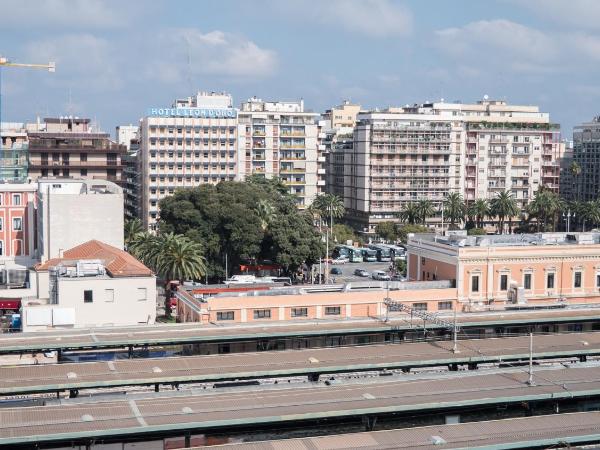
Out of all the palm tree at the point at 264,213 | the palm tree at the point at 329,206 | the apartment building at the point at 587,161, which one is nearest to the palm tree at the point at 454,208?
the palm tree at the point at 329,206

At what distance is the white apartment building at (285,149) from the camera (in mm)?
138125

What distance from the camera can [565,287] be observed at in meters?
69.3

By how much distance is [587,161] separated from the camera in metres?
171

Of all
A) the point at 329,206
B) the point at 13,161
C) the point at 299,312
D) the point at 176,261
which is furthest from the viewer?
the point at 329,206

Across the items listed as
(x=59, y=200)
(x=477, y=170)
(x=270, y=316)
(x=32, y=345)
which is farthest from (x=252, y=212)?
(x=477, y=170)

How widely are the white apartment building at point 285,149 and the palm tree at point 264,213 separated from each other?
123ft

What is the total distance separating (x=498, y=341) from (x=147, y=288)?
89.5 ft

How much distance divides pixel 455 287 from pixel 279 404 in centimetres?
3098

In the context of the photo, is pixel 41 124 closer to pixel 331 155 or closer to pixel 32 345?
pixel 331 155

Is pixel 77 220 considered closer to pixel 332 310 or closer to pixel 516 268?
pixel 332 310

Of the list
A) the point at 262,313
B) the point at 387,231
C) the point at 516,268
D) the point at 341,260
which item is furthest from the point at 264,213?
the point at 262,313

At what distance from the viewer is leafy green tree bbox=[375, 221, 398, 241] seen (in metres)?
133

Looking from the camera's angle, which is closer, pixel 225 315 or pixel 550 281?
pixel 225 315

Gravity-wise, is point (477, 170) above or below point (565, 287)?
above
